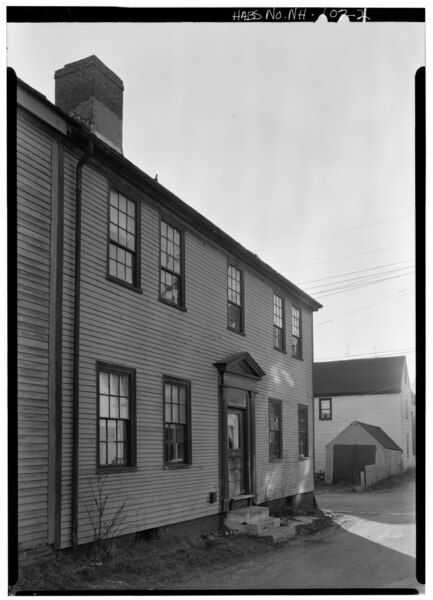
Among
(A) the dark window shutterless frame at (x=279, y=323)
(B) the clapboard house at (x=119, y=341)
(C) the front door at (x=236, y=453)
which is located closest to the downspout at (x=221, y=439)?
(B) the clapboard house at (x=119, y=341)

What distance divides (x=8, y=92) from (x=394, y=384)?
119 ft

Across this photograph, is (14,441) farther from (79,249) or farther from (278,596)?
(278,596)

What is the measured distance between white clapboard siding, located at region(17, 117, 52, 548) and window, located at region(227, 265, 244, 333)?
7.42 meters

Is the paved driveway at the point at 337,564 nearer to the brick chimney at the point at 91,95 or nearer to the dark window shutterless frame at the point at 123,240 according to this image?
the dark window shutterless frame at the point at 123,240

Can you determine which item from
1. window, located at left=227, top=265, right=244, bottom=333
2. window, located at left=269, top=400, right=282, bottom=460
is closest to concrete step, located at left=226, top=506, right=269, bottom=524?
window, located at left=269, top=400, right=282, bottom=460

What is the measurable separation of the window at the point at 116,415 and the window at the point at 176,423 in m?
1.41

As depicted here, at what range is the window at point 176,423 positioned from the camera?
44.8 ft

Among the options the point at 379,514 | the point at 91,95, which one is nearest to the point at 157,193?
the point at 91,95

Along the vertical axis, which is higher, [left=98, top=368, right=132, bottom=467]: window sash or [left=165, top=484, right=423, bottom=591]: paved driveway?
[left=98, top=368, right=132, bottom=467]: window sash

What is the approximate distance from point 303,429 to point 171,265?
10.4 m

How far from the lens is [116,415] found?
1184cm

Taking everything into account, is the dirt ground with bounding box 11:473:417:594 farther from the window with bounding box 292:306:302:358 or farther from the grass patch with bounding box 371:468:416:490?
the grass patch with bounding box 371:468:416:490

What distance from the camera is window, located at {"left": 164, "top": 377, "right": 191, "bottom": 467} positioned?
13.6 metres

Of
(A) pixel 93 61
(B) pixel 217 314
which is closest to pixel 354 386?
(B) pixel 217 314
